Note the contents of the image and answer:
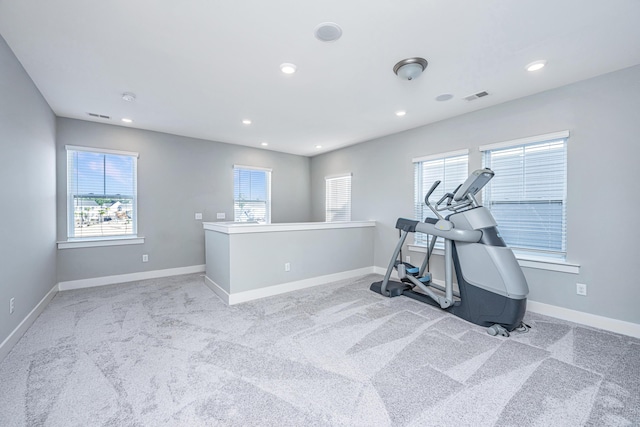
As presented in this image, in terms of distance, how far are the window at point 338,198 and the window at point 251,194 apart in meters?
1.34

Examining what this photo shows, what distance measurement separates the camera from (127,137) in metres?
4.47

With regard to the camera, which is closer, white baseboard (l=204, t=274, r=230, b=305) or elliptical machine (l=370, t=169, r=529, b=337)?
elliptical machine (l=370, t=169, r=529, b=337)

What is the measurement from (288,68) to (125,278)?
427 centimetres

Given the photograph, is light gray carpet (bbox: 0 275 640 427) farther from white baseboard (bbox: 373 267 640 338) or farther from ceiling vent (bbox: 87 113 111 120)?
ceiling vent (bbox: 87 113 111 120)

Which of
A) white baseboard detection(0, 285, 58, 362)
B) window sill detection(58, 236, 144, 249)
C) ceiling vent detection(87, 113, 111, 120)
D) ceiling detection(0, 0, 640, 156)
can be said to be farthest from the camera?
window sill detection(58, 236, 144, 249)

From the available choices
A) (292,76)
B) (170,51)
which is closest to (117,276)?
(170,51)

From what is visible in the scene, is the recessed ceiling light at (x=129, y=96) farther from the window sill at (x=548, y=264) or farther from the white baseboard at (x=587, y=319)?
the white baseboard at (x=587, y=319)

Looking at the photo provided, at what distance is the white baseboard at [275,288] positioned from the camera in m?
3.48

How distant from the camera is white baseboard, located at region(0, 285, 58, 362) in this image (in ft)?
7.21

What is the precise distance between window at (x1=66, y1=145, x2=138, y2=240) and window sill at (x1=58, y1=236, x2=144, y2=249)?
0.09m

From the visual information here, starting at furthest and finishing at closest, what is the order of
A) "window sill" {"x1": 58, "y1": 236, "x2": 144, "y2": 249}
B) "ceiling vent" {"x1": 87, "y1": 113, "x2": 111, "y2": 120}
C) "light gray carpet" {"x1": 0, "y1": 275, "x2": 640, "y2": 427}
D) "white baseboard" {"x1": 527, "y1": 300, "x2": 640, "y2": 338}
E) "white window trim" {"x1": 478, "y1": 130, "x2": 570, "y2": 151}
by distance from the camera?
"window sill" {"x1": 58, "y1": 236, "x2": 144, "y2": 249} < "ceiling vent" {"x1": 87, "y1": 113, "x2": 111, "y2": 120} < "white window trim" {"x1": 478, "y1": 130, "x2": 570, "y2": 151} < "white baseboard" {"x1": 527, "y1": 300, "x2": 640, "y2": 338} < "light gray carpet" {"x1": 0, "y1": 275, "x2": 640, "y2": 427}

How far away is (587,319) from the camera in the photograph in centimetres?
281

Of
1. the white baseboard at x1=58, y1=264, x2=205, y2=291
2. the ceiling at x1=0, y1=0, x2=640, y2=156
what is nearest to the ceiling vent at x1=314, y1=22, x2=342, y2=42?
the ceiling at x1=0, y1=0, x2=640, y2=156

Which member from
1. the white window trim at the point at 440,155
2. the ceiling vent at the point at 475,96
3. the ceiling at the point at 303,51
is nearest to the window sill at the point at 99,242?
the ceiling at the point at 303,51
